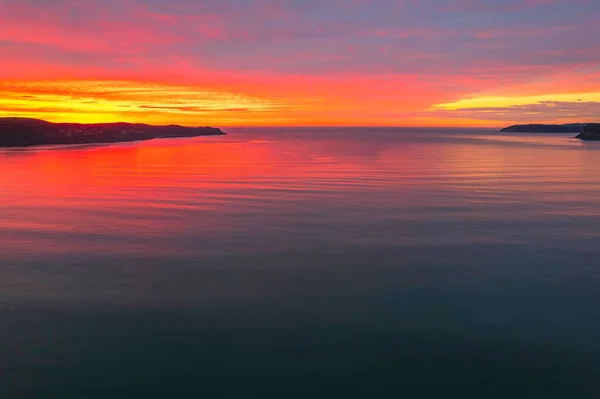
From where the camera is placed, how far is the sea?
13.1 m

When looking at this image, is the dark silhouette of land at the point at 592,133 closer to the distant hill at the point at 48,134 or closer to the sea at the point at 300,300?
the sea at the point at 300,300

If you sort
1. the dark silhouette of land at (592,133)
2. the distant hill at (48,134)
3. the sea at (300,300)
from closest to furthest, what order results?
the sea at (300,300), the distant hill at (48,134), the dark silhouette of land at (592,133)

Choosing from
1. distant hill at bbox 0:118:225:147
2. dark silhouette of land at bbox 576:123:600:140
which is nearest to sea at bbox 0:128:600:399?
distant hill at bbox 0:118:225:147

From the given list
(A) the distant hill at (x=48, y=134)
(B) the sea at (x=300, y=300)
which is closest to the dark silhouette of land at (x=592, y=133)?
(B) the sea at (x=300, y=300)

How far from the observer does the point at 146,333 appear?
50.9ft

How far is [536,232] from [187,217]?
23.7 m

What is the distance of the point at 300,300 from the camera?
18.2m

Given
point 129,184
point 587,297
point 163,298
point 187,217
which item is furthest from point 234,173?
point 587,297

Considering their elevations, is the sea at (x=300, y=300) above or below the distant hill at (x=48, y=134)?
below

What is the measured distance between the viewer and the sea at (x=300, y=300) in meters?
13.1

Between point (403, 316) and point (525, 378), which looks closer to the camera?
point (525, 378)

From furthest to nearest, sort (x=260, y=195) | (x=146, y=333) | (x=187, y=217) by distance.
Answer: (x=260, y=195), (x=187, y=217), (x=146, y=333)

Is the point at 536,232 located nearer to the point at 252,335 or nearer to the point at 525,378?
the point at 525,378

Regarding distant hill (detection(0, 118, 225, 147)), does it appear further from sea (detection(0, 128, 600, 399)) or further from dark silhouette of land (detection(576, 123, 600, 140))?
dark silhouette of land (detection(576, 123, 600, 140))
